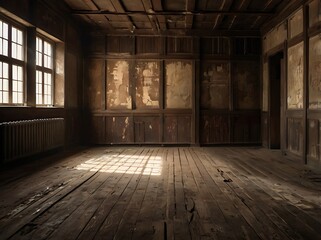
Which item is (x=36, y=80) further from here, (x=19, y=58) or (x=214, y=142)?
(x=214, y=142)

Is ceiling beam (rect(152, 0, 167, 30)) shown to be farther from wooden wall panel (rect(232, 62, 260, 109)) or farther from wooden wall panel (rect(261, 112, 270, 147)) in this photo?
wooden wall panel (rect(261, 112, 270, 147))

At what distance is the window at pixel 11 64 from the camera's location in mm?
5004

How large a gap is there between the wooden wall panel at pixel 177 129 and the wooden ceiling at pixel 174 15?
267 centimetres

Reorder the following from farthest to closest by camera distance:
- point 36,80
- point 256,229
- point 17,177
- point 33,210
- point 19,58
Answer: point 36,80 → point 19,58 → point 17,177 → point 33,210 → point 256,229

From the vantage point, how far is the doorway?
7.86 meters

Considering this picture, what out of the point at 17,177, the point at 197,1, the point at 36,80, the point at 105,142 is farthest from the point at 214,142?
the point at 17,177

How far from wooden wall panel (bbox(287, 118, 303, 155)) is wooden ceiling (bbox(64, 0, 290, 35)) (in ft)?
8.91

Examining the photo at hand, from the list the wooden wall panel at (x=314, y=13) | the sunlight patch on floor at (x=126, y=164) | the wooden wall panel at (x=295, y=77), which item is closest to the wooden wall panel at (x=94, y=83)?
the sunlight patch on floor at (x=126, y=164)

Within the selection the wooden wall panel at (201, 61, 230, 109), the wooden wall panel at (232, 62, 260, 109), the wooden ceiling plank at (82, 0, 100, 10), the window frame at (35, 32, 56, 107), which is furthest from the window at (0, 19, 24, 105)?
the wooden wall panel at (232, 62, 260, 109)

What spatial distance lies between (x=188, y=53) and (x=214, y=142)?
2.89m

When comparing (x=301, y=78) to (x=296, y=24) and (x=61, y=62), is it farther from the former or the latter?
(x=61, y=62)

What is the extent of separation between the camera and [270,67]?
7.92m

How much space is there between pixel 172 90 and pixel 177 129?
1230 millimetres

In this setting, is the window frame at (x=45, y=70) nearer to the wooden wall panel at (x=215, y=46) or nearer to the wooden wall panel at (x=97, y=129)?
the wooden wall panel at (x=97, y=129)
